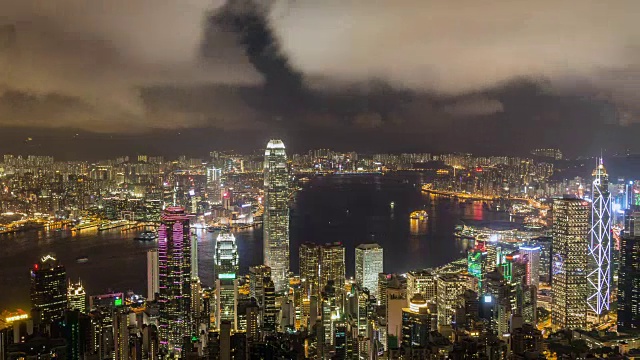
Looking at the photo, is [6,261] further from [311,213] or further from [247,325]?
[311,213]

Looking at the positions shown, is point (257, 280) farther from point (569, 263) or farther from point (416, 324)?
point (569, 263)

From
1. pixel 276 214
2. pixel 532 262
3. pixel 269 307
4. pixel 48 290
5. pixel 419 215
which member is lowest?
pixel 269 307

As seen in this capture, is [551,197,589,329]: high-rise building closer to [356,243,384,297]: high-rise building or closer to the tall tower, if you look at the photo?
the tall tower

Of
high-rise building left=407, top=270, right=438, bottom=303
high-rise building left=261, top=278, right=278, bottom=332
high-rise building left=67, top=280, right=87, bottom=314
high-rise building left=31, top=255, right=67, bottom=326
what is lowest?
high-rise building left=261, top=278, right=278, bottom=332

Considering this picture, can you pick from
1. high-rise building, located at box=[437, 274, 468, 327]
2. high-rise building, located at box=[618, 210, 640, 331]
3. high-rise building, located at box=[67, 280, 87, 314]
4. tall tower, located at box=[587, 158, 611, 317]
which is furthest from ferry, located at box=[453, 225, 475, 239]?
high-rise building, located at box=[67, 280, 87, 314]

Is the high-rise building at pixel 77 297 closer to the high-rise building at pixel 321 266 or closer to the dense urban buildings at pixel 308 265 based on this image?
the dense urban buildings at pixel 308 265

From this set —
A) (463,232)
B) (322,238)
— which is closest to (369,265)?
(322,238)
